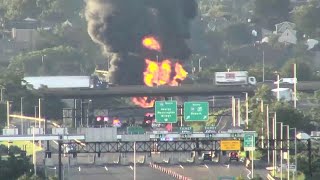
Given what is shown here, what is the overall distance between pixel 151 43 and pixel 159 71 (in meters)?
5.85

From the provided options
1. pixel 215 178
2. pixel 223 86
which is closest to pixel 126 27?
pixel 223 86

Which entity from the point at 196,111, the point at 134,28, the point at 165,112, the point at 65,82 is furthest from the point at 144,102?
the point at 196,111

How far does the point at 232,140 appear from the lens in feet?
385

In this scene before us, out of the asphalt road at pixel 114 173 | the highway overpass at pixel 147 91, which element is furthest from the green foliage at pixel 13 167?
the highway overpass at pixel 147 91

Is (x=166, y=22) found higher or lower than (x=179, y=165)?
higher

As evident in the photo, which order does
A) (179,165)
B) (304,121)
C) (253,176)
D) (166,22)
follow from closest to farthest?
(253,176) → (179,165) → (304,121) → (166,22)

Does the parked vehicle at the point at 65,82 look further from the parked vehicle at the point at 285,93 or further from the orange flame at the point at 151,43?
the parked vehicle at the point at 285,93

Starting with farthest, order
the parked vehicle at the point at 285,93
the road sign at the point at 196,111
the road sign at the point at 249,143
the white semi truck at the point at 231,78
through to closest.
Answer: the white semi truck at the point at 231,78 → the parked vehicle at the point at 285,93 → the road sign at the point at 196,111 → the road sign at the point at 249,143

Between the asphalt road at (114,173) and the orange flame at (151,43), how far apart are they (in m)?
57.5

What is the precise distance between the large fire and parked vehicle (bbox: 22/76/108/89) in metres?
5.93

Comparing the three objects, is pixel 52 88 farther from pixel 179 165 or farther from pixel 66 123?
pixel 179 165

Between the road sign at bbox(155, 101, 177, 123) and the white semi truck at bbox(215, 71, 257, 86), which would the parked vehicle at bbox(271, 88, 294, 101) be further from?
the road sign at bbox(155, 101, 177, 123)

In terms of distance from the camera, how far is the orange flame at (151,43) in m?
188

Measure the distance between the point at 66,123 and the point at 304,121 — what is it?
87.6 ft
